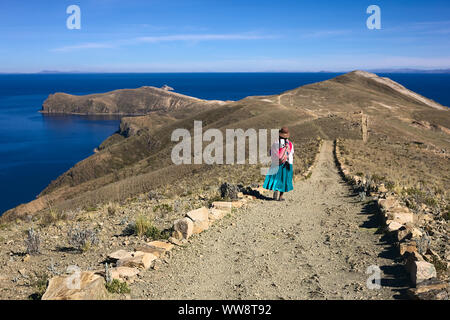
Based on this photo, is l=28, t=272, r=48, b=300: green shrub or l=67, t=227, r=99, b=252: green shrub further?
l=67, t=227, r=99, b=252: green shrub

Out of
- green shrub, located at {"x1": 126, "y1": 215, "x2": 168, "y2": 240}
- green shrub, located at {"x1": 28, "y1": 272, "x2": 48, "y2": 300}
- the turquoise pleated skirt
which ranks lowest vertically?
green shrub, located at {"x1": 28, "y1": 272, "x2": 48, "y2": 300}

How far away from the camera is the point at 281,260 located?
6836mm

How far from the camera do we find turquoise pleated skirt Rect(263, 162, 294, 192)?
10.9 metres

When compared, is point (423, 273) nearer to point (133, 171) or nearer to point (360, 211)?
point (360, 211)

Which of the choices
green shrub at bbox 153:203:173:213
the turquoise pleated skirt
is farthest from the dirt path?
green shrub at bbox 153:203:173:213

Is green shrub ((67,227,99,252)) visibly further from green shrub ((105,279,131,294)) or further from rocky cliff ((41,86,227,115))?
rocky cliff ((41,86,227,115))

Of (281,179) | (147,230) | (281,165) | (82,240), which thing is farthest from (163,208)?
(281,165)

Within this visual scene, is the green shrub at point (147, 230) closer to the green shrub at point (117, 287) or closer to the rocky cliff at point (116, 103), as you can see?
the green shrub at point (117, 287)

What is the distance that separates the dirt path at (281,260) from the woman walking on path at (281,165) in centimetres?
87

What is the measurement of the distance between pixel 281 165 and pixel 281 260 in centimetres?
448

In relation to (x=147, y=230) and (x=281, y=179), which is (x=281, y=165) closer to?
(x=281, y=179)

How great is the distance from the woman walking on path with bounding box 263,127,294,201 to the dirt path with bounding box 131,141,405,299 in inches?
34.1

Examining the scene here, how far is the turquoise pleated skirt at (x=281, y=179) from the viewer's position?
35.8 feet
